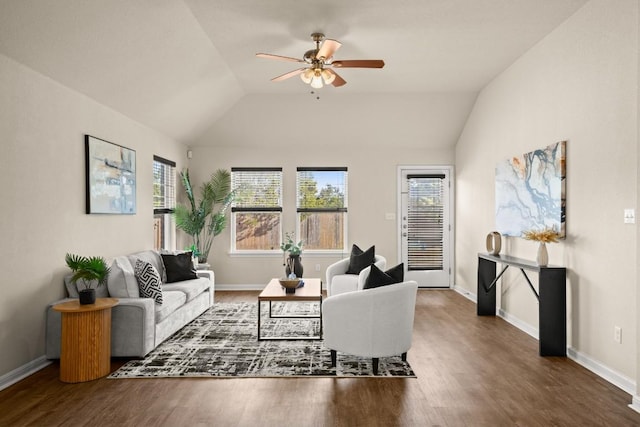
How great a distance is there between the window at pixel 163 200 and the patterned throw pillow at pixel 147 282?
207cm

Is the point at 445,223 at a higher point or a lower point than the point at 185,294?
higher

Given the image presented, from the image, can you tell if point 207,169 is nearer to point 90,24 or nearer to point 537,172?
point 90,24

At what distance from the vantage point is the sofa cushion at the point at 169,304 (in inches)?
167

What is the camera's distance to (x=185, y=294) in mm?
4984

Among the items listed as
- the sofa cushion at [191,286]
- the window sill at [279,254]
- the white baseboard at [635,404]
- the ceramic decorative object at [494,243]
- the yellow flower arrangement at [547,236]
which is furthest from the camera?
the window sill at [279,254]

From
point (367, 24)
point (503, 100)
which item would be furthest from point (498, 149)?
point (367, 24)

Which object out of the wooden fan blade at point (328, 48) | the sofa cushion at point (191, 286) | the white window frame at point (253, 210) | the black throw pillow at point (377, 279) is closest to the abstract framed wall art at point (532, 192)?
the black throw pillow at point (377, 279)

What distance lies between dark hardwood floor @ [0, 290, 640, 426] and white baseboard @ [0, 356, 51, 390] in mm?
62

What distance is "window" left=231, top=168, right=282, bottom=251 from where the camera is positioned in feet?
25.1

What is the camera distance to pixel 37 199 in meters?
3.63

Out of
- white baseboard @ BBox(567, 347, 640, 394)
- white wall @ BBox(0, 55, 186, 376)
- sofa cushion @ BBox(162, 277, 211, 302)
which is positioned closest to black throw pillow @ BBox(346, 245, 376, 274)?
sofa cushion @ BBox(162, 277, 211, 302)

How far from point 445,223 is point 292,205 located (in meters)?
2.73

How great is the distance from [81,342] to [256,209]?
4477mm

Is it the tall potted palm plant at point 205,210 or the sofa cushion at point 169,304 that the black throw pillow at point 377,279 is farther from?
the tall potted palm plant at point 205,210
